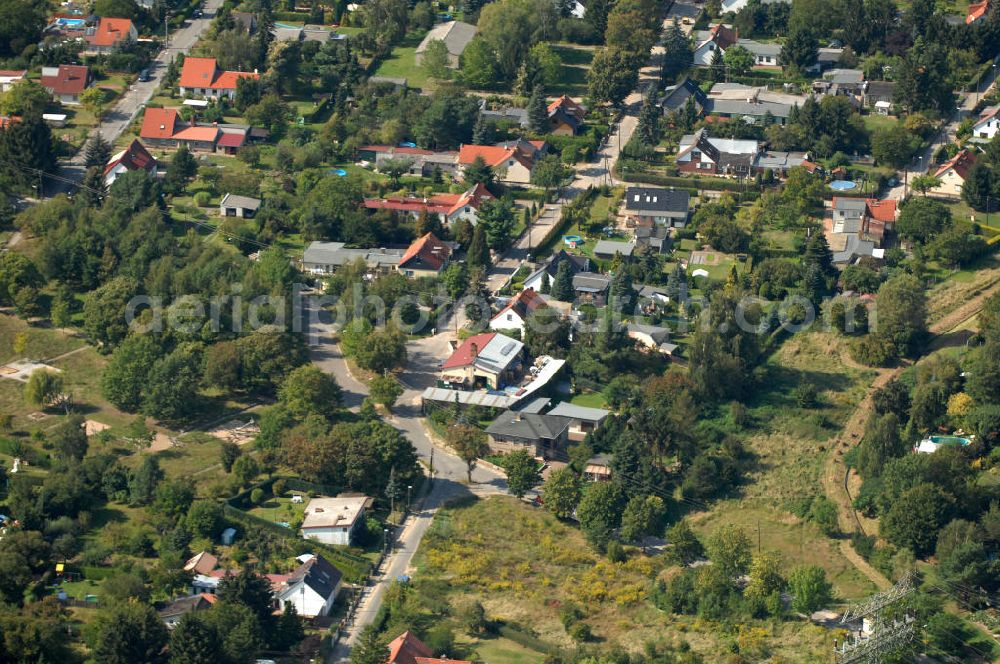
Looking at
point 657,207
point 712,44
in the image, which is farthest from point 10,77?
point 712,44

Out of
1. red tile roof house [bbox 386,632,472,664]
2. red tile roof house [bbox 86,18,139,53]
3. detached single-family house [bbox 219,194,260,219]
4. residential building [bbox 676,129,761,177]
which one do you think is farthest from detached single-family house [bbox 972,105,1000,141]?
red tile roof house [bbox 386,632,472,664]

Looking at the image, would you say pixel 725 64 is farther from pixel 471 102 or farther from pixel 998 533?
pixel 998 533

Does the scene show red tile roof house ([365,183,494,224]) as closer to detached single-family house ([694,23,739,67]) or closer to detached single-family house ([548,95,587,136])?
detached single-family house ([548,95,587,136])

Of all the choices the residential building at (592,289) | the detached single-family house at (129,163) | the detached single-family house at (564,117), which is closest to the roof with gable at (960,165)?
the residential building at (592,289)

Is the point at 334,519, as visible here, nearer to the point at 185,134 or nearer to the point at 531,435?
the point at 531,435

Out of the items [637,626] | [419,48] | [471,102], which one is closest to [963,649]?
[637,626]

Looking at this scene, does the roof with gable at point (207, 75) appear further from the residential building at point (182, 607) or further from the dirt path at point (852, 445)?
the residential building at point (182, 607)
